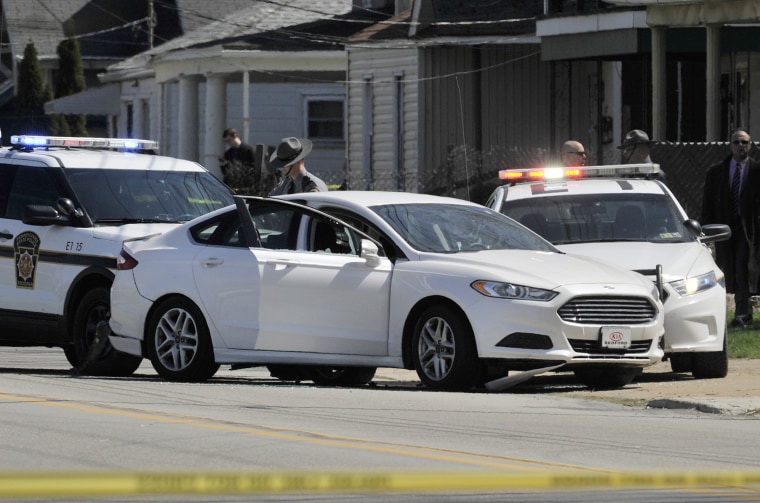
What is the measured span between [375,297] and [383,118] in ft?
66.5

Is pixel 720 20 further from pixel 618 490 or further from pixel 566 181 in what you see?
pixel 618 490

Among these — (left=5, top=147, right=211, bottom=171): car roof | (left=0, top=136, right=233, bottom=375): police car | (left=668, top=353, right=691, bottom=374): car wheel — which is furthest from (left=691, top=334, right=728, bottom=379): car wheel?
(left=5, top=147, right=211, bottom=171): car roof

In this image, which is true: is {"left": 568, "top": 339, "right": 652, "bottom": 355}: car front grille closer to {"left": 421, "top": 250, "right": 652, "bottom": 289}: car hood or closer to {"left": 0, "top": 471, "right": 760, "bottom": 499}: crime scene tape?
{"left": 421, "top": 250, "right": 652, "bottom": 289}: car hood

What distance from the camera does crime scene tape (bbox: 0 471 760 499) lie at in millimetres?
7414

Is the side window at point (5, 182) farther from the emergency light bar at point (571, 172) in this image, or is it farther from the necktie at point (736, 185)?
the necktie at point (736, 185)

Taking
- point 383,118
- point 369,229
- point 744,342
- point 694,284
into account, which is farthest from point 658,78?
point 369,229

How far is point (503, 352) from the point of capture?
11.6 m

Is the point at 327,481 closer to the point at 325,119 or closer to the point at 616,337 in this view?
the point at 616,337

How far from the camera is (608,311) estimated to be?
11.9 meters

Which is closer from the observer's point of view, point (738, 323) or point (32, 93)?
point (738, 323)

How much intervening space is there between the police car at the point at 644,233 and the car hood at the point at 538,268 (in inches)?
26.9

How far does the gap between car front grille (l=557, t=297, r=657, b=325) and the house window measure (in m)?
26.4

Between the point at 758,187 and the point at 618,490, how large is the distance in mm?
10093

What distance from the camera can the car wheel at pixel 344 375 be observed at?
13.4m
